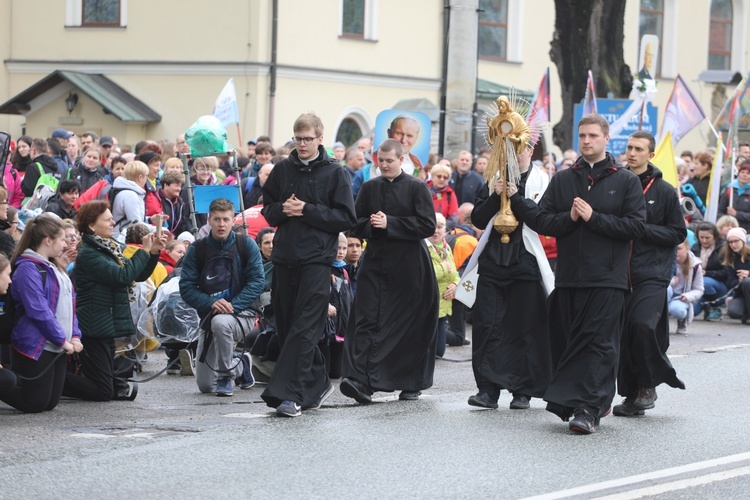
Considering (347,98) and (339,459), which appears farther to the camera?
(347,98)

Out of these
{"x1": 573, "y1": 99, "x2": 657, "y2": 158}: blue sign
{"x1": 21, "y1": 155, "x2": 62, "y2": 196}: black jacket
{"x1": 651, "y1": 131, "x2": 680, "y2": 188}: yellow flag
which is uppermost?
{"x1": 573, "y1": 99, "x2": 657, "y2": 158}: blue sign

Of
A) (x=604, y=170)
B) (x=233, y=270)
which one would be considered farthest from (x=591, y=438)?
(x=233, y=270)

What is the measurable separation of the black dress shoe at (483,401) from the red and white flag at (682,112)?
12.7 meters

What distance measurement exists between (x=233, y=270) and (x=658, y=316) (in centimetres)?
326

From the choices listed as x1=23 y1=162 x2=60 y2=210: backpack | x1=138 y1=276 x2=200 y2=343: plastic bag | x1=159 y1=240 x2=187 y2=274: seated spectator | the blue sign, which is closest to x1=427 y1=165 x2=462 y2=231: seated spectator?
x1=159 y1=240 x2=187 y2=274: seated spectator

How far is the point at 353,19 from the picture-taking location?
32.8m

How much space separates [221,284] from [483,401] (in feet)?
7.46

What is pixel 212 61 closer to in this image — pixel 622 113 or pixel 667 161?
pixel 622 113

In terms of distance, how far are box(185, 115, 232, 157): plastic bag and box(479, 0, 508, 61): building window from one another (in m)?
23.1

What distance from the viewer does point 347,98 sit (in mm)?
32781

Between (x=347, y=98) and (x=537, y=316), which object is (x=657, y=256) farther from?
(x=347, y=98)

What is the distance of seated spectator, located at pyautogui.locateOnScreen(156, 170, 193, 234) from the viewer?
15.3 metres

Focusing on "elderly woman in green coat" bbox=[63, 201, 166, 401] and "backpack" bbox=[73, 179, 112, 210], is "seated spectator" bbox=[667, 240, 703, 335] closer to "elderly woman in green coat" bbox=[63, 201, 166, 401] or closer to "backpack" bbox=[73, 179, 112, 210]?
"backpack" bbox=[73, 179, 112, 210]

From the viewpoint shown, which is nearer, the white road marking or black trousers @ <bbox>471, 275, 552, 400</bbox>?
the white road marking
